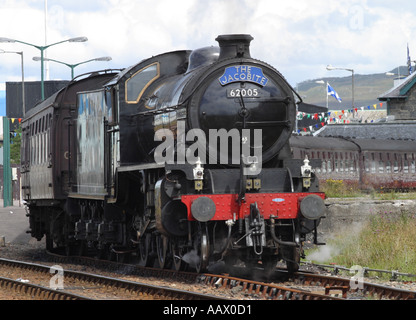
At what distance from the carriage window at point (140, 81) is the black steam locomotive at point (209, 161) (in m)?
0.02

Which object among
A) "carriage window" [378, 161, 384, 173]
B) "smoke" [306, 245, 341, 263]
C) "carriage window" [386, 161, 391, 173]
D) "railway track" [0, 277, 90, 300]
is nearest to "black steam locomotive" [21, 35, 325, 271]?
"railway track" [0, 277, 90, 300]

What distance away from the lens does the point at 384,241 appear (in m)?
15.1

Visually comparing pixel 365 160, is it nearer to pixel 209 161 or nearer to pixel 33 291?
pixel 209 161

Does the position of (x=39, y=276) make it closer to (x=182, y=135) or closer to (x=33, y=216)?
(x=182, y=135)

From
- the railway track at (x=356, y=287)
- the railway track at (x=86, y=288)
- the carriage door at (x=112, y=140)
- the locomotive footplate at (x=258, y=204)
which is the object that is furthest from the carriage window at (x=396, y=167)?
the locomotive footplate at (x=258, y=204)

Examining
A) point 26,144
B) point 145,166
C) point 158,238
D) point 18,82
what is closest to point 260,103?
point 145,166

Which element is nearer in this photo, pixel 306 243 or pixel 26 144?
pixel 306 243

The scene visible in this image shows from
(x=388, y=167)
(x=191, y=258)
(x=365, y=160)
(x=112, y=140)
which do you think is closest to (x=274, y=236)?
(x=191, y=258)

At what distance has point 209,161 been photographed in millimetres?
12242

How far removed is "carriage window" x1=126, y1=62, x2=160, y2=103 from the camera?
540 inches

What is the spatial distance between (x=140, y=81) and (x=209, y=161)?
2.40 meters
